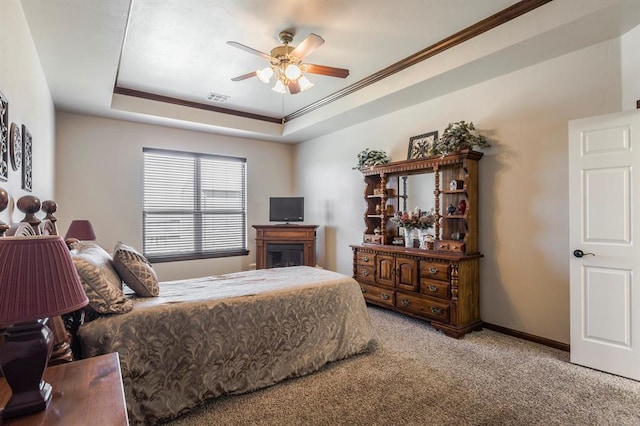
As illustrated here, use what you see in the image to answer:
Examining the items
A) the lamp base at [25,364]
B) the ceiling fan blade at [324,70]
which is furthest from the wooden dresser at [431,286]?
the lamp base at [25,364]

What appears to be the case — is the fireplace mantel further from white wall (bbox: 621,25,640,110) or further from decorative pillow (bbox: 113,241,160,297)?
white wall (bbox: 621,25,640,110)

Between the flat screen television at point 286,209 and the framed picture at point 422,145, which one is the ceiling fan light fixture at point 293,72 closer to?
the framed picture at point 422,145

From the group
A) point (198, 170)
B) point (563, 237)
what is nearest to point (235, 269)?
point (198, 170)

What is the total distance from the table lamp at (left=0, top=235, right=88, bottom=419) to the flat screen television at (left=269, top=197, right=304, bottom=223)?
478 cm

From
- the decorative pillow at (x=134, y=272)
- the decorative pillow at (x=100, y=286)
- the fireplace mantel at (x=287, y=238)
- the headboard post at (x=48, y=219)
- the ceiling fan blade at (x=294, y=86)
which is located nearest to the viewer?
the decorative pillow at (x=100, y=286)

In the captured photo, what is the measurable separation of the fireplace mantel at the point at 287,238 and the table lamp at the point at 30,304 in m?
4.49

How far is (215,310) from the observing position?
7.50 ft

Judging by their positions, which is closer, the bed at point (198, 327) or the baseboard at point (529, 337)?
the bed at point (198, 327)

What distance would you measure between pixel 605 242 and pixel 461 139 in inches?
61.7

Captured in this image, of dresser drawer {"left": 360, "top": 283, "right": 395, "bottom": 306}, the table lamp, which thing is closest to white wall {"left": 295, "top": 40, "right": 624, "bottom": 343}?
dresser drawer {"left": 360, "top": 283, "right": 395, "bottom": 306}

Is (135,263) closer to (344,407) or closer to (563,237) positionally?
(344,407)

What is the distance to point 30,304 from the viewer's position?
950 mm

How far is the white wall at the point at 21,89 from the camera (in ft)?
6.26

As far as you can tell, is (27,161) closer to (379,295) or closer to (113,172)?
(113,172)
